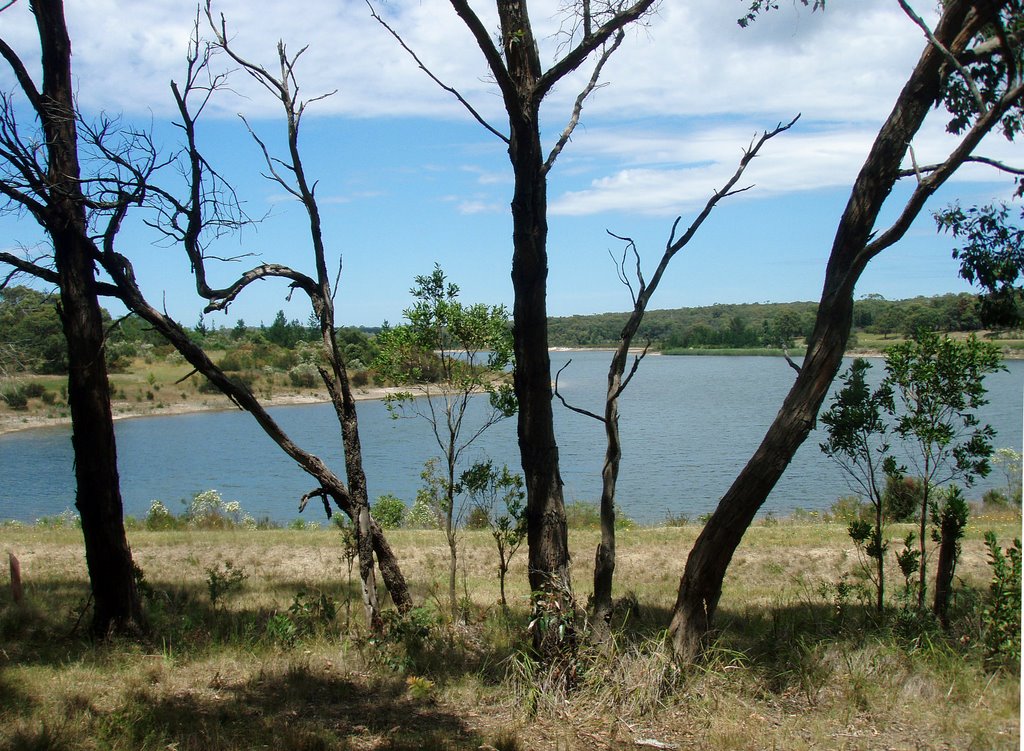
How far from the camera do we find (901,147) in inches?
246

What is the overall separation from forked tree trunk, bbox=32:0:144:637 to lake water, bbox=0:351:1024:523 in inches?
325

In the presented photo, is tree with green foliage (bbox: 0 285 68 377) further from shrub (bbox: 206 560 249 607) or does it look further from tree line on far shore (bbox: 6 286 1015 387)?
shrub (bbox: 206 560 249 607)

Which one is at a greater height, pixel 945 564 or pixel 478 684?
pixel 945 564

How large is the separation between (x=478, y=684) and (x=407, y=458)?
26.4 m

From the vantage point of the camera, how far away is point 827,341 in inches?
246

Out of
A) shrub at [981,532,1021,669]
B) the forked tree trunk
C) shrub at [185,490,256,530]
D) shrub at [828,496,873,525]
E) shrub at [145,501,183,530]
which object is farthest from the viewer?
shrub at [185,490,256,530]

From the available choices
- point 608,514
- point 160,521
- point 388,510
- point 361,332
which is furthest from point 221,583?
point 361,332

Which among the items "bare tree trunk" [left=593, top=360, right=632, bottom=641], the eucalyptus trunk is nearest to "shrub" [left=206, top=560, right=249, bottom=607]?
"bare tree trunk" [left=593, top=360, right=632, bottom=641]

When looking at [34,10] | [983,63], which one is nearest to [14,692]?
[34,10]

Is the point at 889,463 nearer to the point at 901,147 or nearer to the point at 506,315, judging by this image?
the point at 901,147

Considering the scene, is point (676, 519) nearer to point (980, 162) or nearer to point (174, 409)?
point (980, 162)

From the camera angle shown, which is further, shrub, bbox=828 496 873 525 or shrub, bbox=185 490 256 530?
shrub, bbox=185 490 256 530

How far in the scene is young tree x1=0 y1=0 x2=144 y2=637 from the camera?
7.09 metres

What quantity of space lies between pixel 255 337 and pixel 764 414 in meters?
34.5
